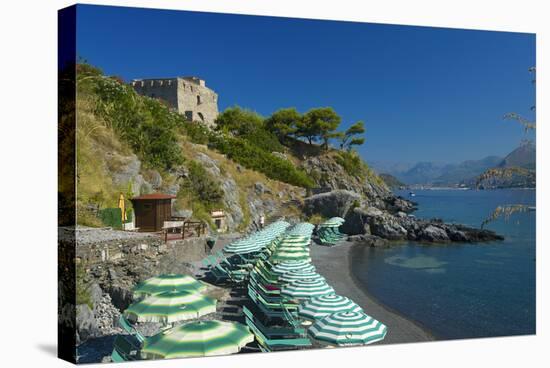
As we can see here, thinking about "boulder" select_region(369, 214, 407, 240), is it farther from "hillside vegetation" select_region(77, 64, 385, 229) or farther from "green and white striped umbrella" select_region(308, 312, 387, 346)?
"green and white striped umbrella" select_region(308, 312, 387, 346)

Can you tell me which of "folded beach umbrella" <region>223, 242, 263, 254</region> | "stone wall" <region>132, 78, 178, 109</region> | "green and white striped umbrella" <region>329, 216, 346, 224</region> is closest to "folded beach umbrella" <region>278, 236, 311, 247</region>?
"folded beach umbrella" <region>223, 242, 263, 254</region>

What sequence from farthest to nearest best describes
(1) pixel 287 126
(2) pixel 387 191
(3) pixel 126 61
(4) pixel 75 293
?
(2) pixel 387 191 < (1) pixel 287 126 < (3) pixel 126 61 < (4) pixel 75 293

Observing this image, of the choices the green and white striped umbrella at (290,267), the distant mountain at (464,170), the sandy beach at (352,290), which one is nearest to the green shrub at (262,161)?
the sandy beach at (352,290)

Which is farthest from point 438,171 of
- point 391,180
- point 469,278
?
point 469,278

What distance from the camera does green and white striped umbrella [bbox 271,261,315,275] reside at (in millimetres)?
12008

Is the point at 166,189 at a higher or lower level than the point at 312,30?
lower

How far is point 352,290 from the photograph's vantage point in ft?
Answer: 40.1

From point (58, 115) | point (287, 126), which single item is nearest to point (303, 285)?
point (287, 126)

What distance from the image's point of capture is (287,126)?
13102 millimetres

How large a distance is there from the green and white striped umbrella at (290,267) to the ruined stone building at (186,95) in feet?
11.7

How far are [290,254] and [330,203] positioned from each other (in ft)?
5.73

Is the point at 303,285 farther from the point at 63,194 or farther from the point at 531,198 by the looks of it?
the point at 531,198

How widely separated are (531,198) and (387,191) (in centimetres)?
340

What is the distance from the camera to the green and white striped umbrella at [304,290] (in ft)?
35.2
